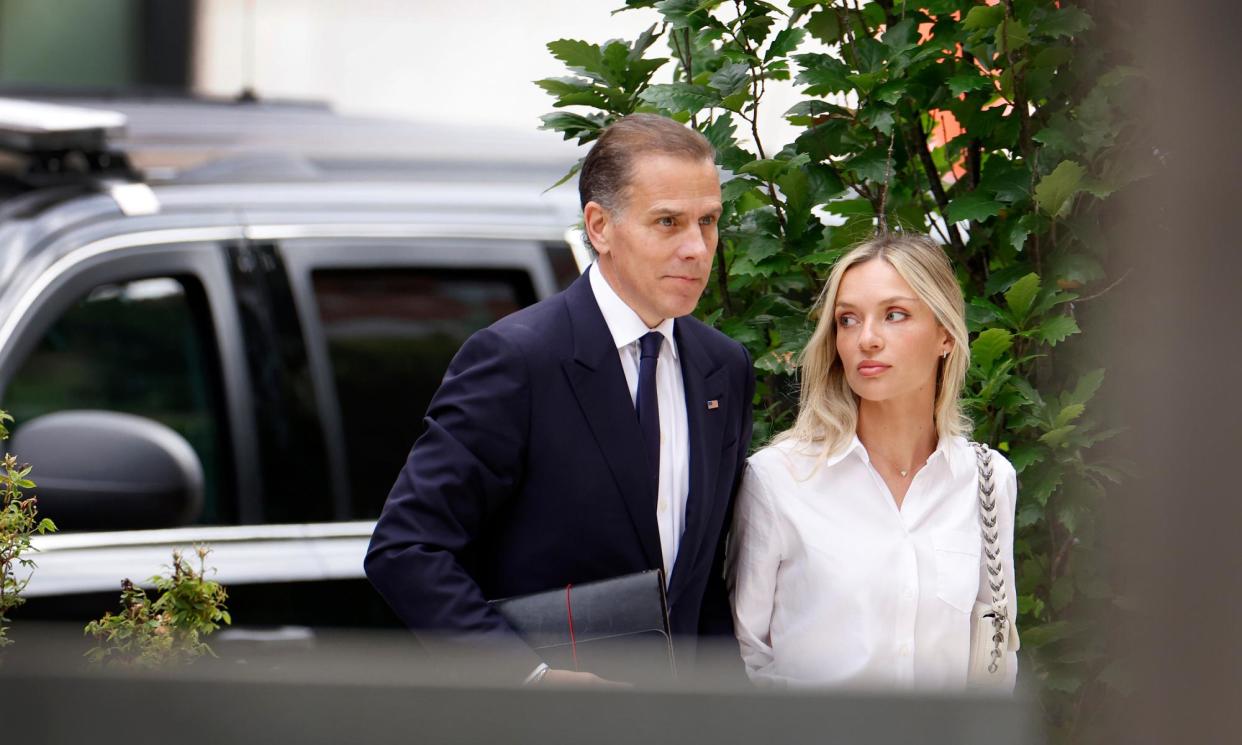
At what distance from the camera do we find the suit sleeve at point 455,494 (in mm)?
2314

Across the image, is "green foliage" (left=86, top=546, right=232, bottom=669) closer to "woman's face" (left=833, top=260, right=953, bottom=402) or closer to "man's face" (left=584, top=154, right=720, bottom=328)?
"man's face" (left=584, top=154, right=720, bottom=328)

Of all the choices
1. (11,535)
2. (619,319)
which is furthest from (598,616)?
(11,535)

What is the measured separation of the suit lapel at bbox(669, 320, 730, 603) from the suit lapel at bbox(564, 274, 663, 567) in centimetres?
5

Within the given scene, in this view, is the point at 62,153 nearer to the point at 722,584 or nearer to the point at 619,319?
the point at 619,319

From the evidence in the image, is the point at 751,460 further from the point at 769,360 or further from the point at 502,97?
the point at 502,97

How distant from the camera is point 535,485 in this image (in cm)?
245

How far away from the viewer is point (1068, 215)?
288 centimetres

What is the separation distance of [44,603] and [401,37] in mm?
8410

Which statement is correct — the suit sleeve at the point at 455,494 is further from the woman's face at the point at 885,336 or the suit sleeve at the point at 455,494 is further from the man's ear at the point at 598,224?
the woman's face at the point at 885,336

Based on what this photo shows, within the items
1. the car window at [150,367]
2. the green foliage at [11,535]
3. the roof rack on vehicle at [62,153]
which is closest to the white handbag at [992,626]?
the green foliage at [11,535]

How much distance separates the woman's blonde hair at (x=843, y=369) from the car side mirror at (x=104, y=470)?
1540mm

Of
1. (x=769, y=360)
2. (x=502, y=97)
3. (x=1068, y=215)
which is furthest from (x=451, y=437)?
(x=502, y=97)

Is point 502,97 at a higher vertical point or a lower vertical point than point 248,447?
higher

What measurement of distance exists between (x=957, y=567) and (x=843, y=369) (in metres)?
0.39
